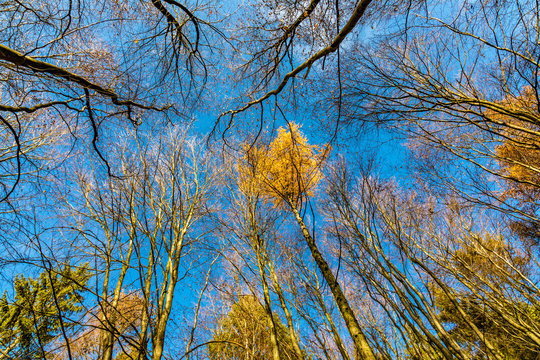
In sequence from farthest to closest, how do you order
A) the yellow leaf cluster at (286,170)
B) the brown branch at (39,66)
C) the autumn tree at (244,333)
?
the yellow leaf cluster at (286,170), the autumn tree at (244,333), the brown branch at (39,66)

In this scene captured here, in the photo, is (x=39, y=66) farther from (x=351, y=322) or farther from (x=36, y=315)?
(x=351, y=322)

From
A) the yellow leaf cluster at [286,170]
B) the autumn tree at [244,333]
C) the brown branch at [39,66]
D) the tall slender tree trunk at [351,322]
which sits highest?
the yellow leaf cluster at [286,170]

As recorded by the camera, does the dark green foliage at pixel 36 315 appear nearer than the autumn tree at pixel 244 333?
Yes

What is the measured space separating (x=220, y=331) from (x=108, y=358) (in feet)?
18.6

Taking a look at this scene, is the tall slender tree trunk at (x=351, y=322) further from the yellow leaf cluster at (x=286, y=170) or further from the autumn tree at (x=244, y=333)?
the yellow leaf cluster at (x=286, y=170)

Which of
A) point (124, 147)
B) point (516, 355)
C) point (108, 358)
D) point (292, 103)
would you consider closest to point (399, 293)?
point (292, 103)

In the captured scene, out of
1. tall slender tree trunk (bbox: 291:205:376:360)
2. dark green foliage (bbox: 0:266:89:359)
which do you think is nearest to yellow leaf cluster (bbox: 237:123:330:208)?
tall slender tree trunk (bbox: 291:205:376:360)

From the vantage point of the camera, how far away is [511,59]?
387cm

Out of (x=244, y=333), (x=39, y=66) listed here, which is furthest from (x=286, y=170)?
(x=39, y=66)

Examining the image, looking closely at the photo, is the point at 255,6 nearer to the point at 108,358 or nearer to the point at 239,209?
the point at 239,209

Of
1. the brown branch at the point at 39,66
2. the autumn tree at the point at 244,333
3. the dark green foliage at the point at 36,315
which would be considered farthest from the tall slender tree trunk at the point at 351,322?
the brown branch at the point at 39,66

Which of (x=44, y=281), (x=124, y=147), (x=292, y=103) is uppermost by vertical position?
(x=44, y=281)

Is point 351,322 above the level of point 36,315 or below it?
below

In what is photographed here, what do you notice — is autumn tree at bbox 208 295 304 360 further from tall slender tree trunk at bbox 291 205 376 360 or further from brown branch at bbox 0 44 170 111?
brown branch at bbox 0 44 170 111
